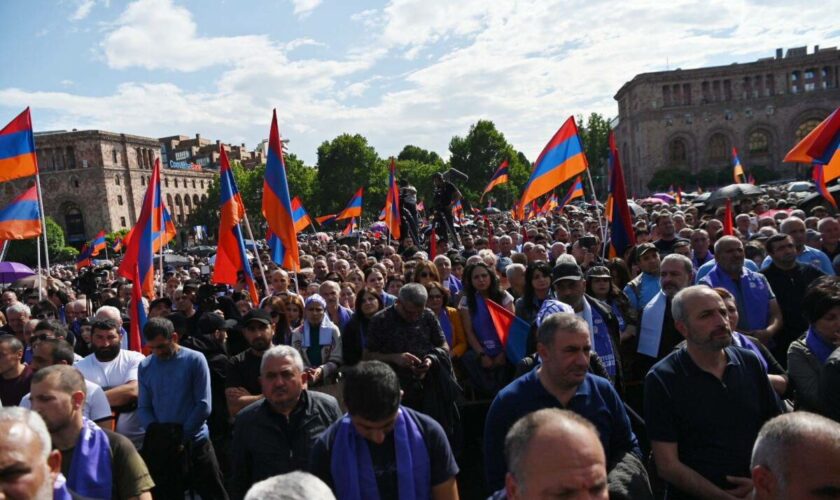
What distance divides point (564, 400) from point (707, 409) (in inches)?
25.9

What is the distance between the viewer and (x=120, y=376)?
14.7 ft

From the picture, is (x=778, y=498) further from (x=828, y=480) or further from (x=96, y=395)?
(x=96, y=395)

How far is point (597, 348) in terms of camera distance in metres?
4.30

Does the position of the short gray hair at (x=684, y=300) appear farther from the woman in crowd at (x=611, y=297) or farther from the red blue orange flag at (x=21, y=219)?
the red blue orange flag at (x=21, y=219)

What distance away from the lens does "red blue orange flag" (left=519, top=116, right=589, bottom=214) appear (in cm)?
933

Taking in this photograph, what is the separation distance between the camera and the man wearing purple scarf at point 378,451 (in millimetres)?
2756

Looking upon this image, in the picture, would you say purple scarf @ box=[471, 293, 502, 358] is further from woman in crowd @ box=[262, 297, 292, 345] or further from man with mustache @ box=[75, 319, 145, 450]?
man with mustache @ box=[75, 319, 145, 450]

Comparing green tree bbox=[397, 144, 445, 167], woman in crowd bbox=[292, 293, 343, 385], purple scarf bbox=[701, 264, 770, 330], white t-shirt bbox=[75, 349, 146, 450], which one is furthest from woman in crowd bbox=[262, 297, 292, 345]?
green tree bbox=[397, 144, 445, 167]

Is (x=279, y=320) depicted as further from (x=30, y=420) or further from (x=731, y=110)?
(x=731, y=110)

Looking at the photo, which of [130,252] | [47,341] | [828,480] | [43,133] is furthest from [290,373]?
[43,133]

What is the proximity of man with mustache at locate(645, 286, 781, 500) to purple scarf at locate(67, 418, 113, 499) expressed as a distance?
2647 mm

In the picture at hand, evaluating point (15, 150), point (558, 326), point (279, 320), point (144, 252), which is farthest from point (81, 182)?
point (558, 326)

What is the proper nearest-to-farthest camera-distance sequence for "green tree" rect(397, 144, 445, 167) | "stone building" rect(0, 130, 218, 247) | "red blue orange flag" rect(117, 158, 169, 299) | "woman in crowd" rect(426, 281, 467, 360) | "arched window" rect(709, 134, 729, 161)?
1. "woman in crowd" rect(426, 281, 467, 360)
2. "red blue orange flag" rect(117, 158, 169, 299)
3. "stone building" rect(0, 130, 218, 247)
4. "arched window" rect(709, 134, 729, 161)
5. "green tree" rect(397, 144, 445, 167)

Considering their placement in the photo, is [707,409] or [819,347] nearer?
[707,409]
